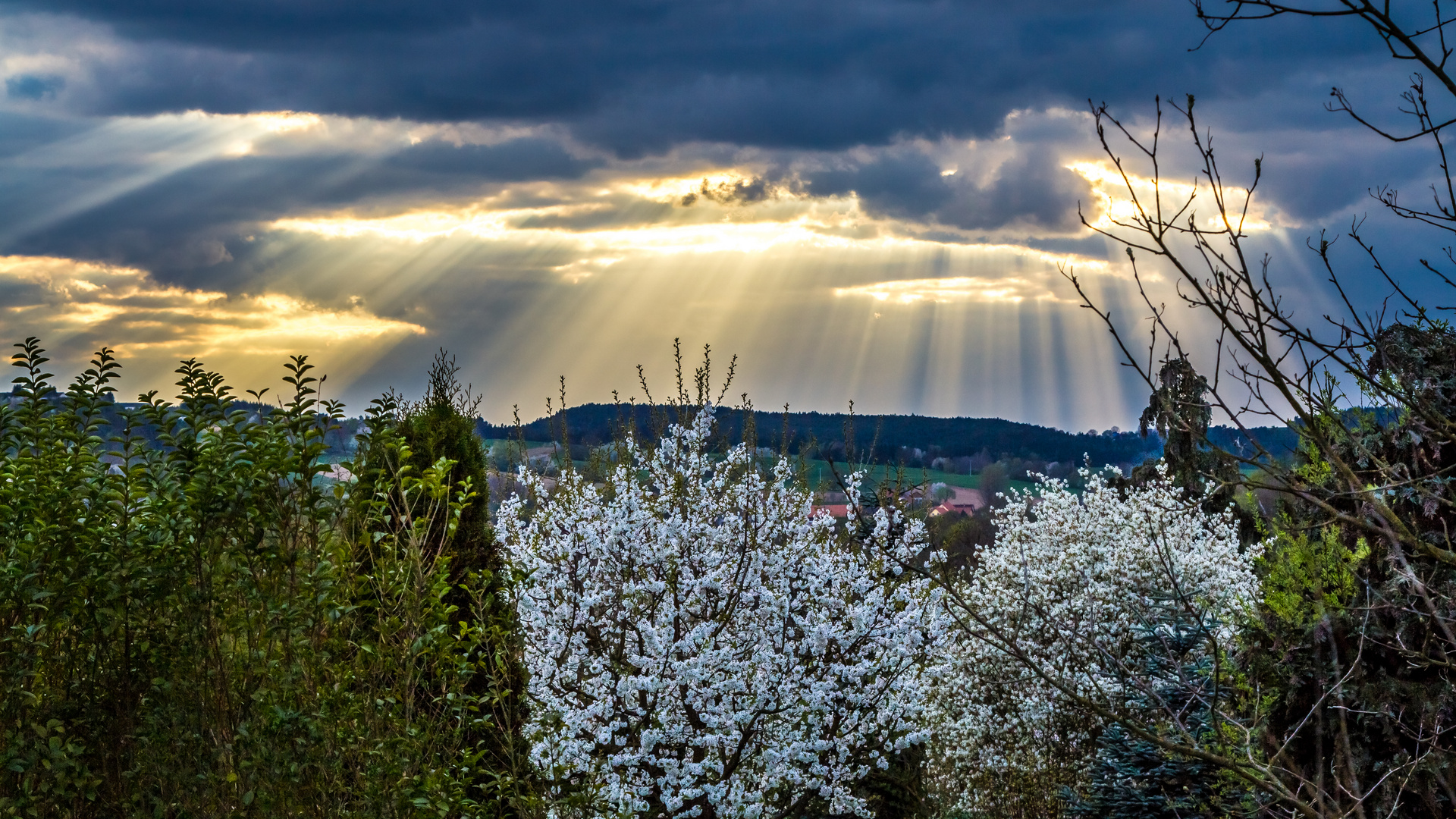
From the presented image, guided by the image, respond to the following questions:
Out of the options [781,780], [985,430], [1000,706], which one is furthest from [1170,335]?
[985,430]

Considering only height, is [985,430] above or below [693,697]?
above

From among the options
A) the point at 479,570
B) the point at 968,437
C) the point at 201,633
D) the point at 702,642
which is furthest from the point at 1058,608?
the point at 968,437

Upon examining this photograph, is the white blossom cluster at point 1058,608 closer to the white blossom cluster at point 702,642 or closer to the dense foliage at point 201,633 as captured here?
the white blossom cluster at point 702,642

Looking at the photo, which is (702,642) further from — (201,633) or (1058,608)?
(1058,608)

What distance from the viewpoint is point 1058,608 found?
11844 mm

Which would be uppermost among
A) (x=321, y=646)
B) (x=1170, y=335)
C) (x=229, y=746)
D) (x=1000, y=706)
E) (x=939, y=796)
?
(x=1170, y=335)

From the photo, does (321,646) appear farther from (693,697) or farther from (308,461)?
(693,697)

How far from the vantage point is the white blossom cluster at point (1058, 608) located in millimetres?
11305

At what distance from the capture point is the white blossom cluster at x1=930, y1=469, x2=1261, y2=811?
11.3m

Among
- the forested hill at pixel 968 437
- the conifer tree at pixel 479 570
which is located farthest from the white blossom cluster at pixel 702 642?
the forested hill at pixel 968 437

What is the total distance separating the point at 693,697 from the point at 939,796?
625 centimetres

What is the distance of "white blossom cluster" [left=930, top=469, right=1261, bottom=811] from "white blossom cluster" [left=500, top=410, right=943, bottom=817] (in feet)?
10.2

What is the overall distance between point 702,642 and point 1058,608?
6032 millimetres

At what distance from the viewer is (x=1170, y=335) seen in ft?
9.84
